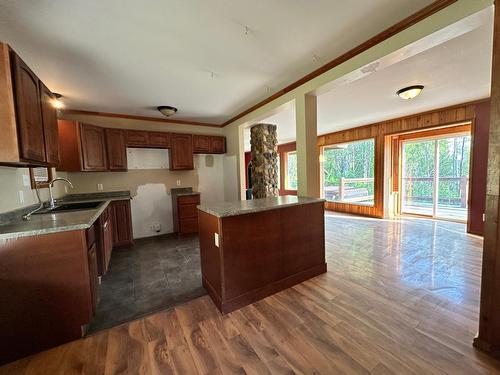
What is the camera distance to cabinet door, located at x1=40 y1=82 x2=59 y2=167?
1.94 metres

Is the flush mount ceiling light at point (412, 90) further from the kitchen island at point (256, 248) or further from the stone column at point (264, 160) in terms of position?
the stone column at point (264, 160)

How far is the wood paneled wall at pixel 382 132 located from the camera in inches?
159

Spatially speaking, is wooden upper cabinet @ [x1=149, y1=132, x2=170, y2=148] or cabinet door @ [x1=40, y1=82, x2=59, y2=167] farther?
wooden upper cabinet @ [x1=149, y1=132, x2=170, y2=148]

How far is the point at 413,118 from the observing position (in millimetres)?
4684

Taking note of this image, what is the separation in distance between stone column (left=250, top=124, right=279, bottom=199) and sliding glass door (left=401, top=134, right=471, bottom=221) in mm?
3791

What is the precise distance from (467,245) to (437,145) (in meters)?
2.74

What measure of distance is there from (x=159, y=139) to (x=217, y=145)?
4.05 ft

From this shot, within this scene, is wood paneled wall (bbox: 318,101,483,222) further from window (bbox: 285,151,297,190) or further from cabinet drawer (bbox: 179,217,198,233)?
cabinet drawer (bbox: 179,217,198,233)

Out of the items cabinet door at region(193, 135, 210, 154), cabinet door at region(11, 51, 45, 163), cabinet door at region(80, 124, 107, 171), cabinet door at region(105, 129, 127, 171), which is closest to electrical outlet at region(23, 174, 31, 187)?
cabinet door at region(11, 51, 45, 163)

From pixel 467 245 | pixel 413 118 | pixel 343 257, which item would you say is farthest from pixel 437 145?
pixel 343 257

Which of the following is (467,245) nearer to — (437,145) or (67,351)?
(437,145)

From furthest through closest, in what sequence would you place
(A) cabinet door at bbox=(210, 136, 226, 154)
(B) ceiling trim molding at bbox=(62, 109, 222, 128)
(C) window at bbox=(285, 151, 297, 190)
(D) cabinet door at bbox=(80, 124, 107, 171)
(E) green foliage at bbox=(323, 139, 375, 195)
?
(C) window at bbox=(285, 151, 297, 190) < (E) green foliage at bbox=(323, 139, 375, 195) < (A) cabinet door at bbox=(210, 136, 226, 154) < (B) ceiling trim molding at bbox=(62, 109, 222, 128) < (D) cabinet door at bbox=(80, 124, 107, 171)

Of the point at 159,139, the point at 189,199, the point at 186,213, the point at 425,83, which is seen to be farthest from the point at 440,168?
the point at 159,139

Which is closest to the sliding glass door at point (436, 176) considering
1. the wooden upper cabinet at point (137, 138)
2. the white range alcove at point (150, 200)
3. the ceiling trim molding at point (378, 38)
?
the ceiling trim molding at point (378, 38)
